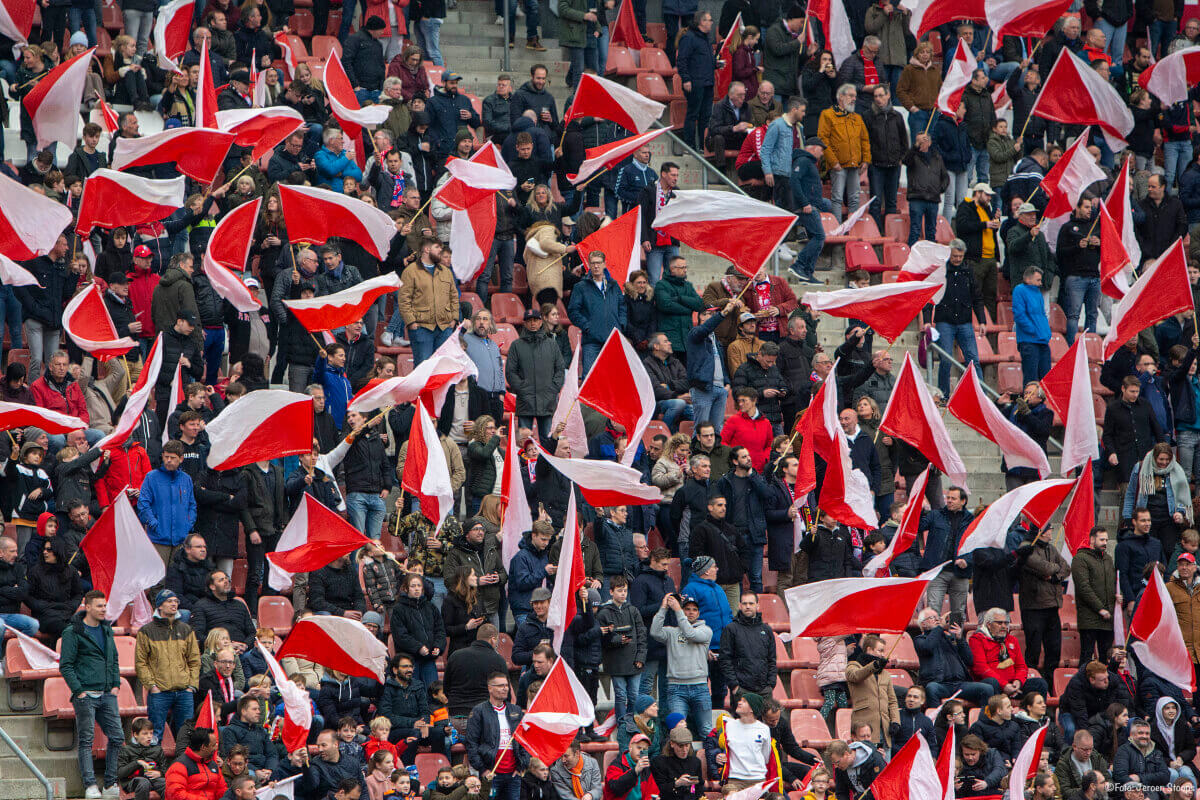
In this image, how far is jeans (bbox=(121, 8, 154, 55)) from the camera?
25.1 metres

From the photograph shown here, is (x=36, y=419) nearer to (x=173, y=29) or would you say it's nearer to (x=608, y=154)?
(x=173, y=29)

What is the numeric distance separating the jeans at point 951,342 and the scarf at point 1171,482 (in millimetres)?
2184

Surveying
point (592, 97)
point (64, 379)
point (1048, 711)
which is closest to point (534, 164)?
point (592, 97)

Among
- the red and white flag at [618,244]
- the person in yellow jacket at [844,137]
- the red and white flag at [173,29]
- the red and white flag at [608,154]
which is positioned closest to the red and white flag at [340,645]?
the red and white flag at [618,244]

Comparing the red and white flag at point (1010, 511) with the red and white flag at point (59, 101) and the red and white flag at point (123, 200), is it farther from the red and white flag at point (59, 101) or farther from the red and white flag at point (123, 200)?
the red and white flag at point (59, 101)

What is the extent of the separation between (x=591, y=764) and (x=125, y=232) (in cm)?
713

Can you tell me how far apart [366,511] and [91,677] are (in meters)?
3.21

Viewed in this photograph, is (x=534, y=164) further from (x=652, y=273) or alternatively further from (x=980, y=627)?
(x=980, y=627)

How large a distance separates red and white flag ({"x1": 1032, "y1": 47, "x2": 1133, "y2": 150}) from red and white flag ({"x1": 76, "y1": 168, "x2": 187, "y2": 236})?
9925 mm

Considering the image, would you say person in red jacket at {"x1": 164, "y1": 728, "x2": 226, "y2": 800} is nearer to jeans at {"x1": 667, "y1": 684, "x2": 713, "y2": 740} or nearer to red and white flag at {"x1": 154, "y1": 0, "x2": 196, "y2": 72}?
jeans at {"x1": 667, "y1": 684, "x2": 713, "y2": 740}

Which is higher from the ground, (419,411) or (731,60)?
(731,60)

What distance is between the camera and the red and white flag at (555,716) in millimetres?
18156

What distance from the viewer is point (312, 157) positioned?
922 inches

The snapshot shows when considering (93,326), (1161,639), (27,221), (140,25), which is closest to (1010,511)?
(1161,639)
